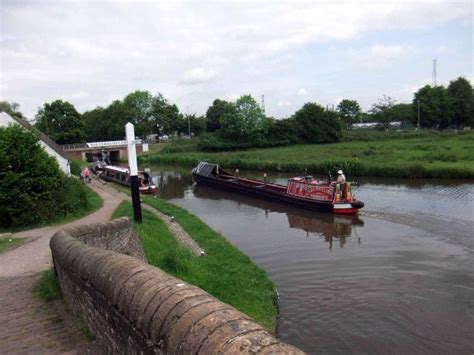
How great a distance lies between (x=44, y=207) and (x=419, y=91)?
76.0 meters

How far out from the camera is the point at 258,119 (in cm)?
7488

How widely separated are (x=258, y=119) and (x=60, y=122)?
109ft

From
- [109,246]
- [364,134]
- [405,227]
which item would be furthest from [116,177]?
[364,134]

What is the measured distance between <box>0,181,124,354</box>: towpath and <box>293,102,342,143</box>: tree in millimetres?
60121

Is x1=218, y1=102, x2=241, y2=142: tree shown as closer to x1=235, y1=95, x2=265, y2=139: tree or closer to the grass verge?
x1=235, y1=95, x2=265, y2=139: tree

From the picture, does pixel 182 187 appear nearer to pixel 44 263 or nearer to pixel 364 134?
pixel 44 263

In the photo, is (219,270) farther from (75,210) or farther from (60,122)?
(60,122)

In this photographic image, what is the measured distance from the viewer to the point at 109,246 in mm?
9773

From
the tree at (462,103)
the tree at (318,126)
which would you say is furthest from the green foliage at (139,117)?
the tree at (462,103)

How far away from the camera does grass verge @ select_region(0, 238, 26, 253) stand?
13.2 m

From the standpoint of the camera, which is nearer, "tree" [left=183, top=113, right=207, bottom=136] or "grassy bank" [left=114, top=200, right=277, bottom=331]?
"grassy bank" [left=114, top=200, right=277, bottom=331]

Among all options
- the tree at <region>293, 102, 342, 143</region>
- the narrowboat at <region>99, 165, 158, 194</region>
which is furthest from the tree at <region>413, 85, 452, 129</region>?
the narrowboat at <region>99, 165, 158, 194</region>

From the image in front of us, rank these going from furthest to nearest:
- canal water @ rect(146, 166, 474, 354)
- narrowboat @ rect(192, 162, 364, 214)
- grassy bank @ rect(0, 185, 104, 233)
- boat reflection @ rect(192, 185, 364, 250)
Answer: narrowboat @ rect(192, 162, 364, 214), boat reflection @ rect(192, 185, 364, 250), grassy bank @ rect(0, 185, 104, 233), canal water @ rect(146, 166, 474, 354)

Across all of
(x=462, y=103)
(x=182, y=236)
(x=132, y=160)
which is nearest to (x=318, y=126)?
(x=462, y=103)
